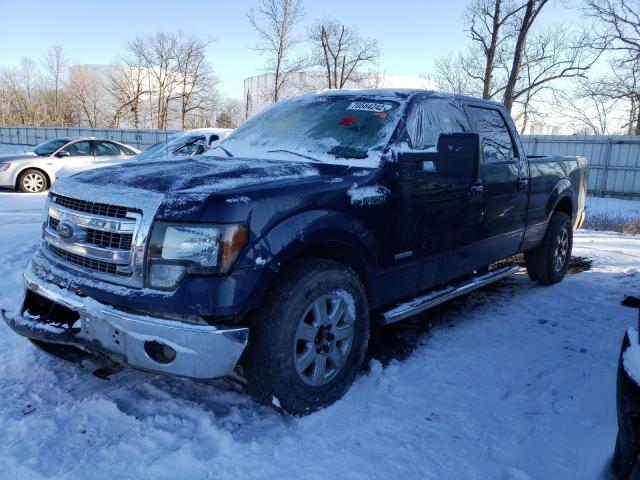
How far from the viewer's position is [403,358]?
11.8 feet

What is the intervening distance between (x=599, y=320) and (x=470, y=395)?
2093 millimetres

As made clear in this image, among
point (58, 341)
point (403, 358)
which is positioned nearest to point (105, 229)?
point (58, 341)

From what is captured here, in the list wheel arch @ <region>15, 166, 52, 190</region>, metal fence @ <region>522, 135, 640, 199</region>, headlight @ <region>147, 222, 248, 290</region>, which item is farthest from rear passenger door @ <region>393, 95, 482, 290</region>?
metal fence @ <region>522, 135, 640, 199</region>

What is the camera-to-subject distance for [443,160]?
3.56 metres

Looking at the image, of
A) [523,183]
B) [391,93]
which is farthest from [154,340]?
[523,183]

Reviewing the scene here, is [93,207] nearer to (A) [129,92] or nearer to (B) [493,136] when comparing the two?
(B) [493,136]

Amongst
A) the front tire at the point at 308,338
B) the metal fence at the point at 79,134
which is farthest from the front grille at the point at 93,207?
the metal fence at the point at 79,134

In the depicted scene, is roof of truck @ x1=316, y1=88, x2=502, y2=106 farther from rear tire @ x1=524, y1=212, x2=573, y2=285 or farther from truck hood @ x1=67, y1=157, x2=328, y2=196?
rear tire @ x1=524, y1=212, x2=573, y2=285

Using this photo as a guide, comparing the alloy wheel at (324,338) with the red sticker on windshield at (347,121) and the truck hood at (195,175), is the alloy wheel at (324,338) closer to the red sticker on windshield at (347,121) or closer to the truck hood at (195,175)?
the truck hood at (195,175)

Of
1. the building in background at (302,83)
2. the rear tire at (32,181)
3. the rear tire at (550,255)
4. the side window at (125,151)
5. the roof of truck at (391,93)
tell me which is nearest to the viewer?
the roof of truck at (391,93)

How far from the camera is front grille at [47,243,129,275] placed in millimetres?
2578

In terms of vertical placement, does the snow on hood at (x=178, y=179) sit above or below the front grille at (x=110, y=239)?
above

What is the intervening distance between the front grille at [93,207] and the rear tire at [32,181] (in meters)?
11.1

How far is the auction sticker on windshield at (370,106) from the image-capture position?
3.65 meters
